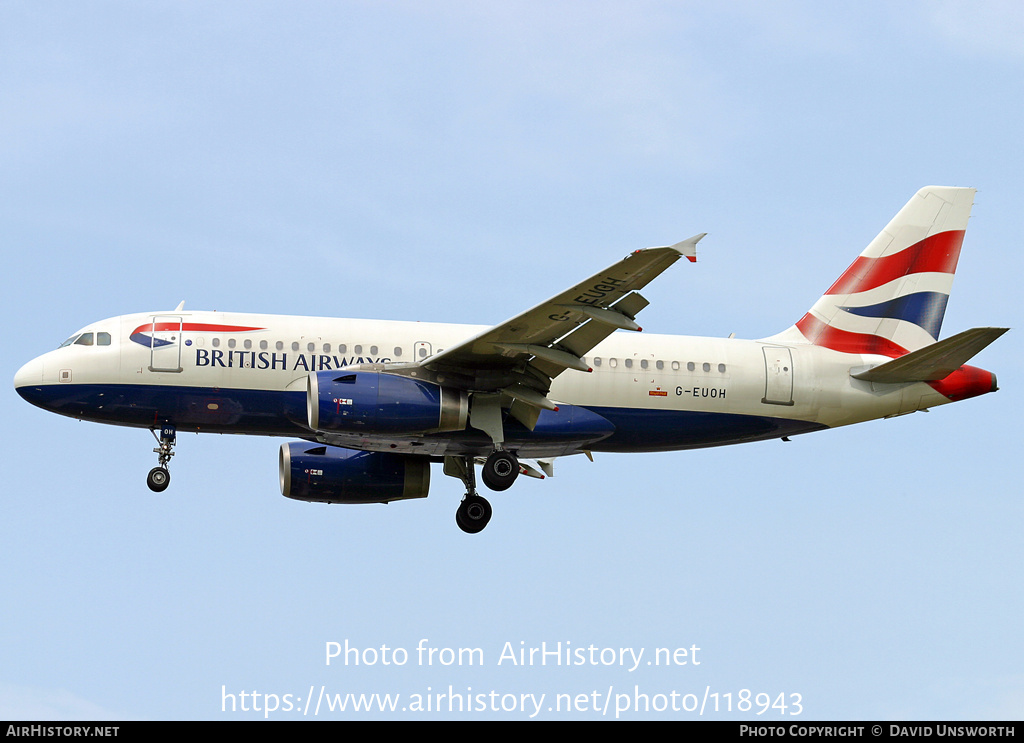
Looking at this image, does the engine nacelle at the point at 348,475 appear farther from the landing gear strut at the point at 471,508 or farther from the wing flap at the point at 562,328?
the wing flap at the point at 562,328

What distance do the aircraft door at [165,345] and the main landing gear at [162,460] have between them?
61.1 inches

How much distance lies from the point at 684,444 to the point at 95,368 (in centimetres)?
1396

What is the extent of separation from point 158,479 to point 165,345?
3.16m

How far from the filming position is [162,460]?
33031mm

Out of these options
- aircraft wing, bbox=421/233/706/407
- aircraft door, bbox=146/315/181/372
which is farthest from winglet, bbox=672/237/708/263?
aircraft door, bbox=146/315/181/372

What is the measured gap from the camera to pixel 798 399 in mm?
34750

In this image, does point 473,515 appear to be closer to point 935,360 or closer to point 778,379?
point 778,379

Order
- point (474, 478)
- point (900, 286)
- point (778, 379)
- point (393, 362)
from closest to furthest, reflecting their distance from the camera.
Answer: point (393, 362) → point (778, 379) → point (474, 478) → point (900, 286)

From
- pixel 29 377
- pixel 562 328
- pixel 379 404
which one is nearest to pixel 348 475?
pixel 379 404

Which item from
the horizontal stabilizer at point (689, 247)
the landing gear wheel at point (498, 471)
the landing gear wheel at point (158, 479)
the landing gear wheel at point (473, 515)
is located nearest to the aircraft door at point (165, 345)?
the landing gear wheel at point (158, 479)

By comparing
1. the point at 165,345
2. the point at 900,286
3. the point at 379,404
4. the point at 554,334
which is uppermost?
the point at 900,286

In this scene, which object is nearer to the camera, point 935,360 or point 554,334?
point 554,334
